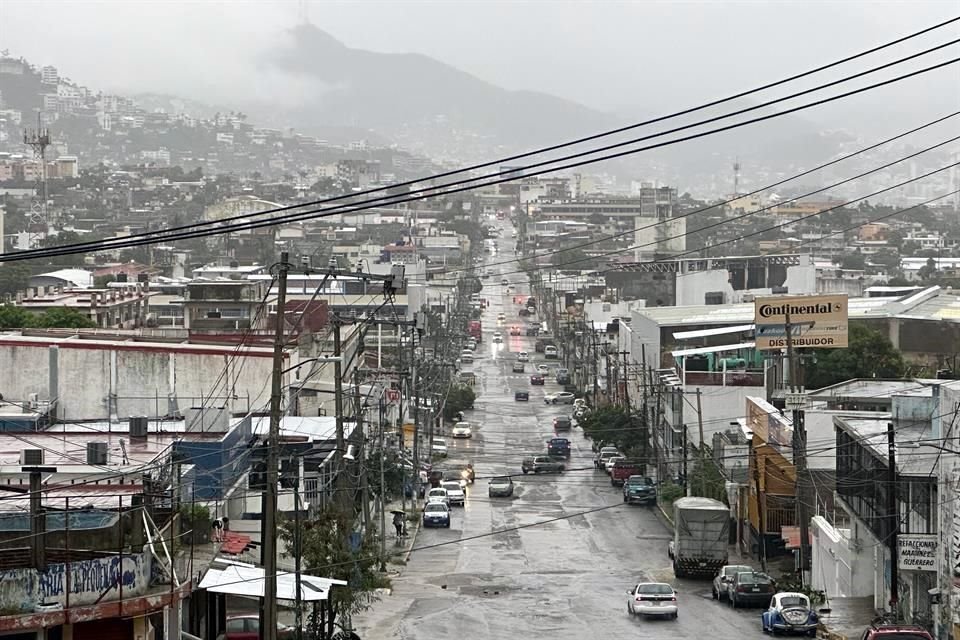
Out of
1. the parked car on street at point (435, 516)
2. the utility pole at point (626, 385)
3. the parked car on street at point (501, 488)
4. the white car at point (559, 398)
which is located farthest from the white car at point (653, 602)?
the white car at point (559, 398)

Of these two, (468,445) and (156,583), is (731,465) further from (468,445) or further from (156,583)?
(156,583)

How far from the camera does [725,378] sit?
216ft

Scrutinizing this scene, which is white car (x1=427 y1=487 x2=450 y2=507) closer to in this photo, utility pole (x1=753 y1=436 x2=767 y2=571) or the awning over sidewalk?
utility pole (x1=753 y1=436 x2=767 y2=571)

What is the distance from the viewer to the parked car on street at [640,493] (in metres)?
58.5

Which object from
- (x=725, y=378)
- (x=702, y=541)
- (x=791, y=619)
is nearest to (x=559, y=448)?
(x=725, y=378)

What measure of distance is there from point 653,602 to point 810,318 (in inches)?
1096

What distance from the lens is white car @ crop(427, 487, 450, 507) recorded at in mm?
56250

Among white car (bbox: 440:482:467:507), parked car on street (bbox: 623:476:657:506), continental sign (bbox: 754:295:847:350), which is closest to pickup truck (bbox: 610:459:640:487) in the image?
parked car on street (bbox: 623:476:657:506)

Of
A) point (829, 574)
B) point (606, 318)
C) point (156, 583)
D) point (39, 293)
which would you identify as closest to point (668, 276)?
point (606, 318)

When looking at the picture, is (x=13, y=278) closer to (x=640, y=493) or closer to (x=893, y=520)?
(x=640, y=493)

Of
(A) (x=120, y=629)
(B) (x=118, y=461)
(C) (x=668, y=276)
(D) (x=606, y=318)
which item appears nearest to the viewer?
(A) (x=120, y=629)

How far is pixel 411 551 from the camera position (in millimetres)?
47875

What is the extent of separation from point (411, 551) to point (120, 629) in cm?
2794

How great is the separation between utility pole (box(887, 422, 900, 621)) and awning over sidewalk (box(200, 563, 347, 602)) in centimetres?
963
